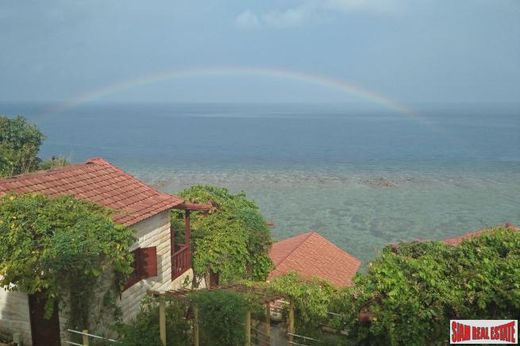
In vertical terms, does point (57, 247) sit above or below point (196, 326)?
above

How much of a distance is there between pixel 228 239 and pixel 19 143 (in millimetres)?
24448

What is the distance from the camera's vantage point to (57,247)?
32.9 feet

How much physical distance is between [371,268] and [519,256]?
2.86m

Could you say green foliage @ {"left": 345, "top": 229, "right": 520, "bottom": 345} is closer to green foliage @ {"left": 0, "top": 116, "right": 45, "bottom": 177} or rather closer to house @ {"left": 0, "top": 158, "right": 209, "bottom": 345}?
house @ {"left": 0, "top": 158, "right": 209, "bottom": 345}

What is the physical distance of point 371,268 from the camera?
1034cm

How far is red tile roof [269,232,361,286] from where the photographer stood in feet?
84.8

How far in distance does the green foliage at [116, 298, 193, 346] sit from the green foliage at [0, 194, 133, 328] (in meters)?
1.09

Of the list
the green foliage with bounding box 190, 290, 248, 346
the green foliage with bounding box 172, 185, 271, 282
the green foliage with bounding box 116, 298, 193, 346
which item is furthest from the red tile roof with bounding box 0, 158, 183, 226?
the green foliage with bounding box 190, 290, 248, 346

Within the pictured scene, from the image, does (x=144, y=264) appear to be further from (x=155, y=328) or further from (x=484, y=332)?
(x=484, y=332)

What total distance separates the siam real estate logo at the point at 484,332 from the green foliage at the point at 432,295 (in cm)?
13

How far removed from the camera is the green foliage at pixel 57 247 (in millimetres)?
10078

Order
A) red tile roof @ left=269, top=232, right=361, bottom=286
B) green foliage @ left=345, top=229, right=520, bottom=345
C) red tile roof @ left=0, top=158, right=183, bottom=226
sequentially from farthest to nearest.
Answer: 1. red tile roof @ left=269, top=232, right=361, bottom=286
2. red tile roof @ left=0, top=158, right=183, bottom=226
3. green foliage @ left=345, top=229, right=520, bottom=345

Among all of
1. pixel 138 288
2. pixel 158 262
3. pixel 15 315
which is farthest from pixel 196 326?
pixel 158 262

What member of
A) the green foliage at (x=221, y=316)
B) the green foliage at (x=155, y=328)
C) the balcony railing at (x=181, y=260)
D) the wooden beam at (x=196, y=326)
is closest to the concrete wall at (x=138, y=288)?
the balcony railing at (x=181, y=260)
